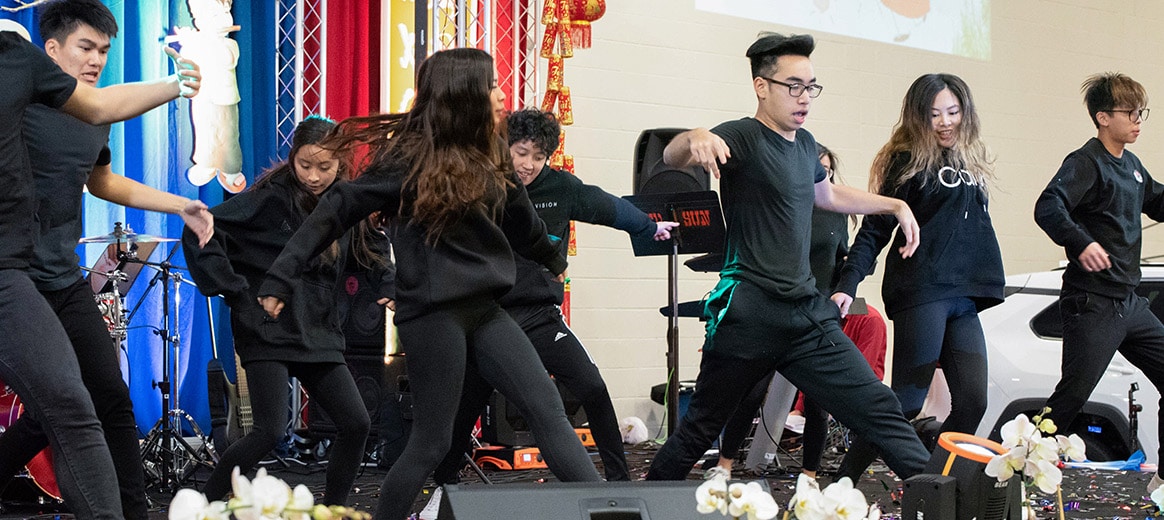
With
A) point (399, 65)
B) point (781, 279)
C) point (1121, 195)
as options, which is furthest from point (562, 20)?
point (781, 279)

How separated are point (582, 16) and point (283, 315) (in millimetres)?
3793

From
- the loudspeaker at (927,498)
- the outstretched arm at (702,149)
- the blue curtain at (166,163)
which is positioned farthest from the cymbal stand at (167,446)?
the loudspeaker at (927,498)

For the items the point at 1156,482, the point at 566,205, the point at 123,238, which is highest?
the point at 566,205

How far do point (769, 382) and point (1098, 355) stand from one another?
1728mm

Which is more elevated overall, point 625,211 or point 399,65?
point 399,65

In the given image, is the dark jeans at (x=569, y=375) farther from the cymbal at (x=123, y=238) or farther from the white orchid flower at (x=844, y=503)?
the white orchid flower at (x=844, y=503)

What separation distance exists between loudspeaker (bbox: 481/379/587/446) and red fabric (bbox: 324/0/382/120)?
183 cm

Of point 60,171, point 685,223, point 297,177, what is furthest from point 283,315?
point 685,223

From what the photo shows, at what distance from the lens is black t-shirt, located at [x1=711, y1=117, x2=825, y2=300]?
3.43m

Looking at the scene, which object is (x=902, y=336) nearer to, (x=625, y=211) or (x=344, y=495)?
(x=625, y=211)

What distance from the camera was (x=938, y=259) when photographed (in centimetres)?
402

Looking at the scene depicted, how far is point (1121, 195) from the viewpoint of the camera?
4586 millimetres

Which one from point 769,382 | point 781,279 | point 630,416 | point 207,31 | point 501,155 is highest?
point 207,31

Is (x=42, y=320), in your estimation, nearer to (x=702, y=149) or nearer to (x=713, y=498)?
(x=702, y=149)
